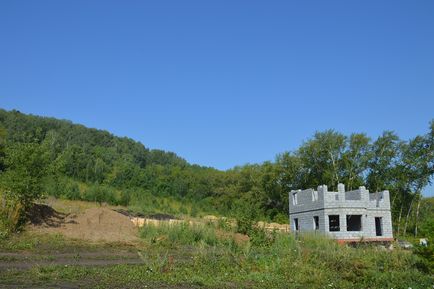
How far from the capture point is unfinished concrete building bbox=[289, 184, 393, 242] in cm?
3269

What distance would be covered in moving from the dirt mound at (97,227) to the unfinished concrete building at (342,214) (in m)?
14.1

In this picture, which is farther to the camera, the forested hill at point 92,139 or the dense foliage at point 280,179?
the forested hill at point 92,139

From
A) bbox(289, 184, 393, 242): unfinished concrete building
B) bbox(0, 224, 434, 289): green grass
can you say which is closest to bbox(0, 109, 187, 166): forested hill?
bbox(289, 184, 393, 242): unfinished concrete building

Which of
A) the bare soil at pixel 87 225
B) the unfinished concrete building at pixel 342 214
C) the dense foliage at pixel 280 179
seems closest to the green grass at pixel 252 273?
the bare soil at pixel 87 225

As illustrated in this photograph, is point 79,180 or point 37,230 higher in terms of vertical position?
point 79,180

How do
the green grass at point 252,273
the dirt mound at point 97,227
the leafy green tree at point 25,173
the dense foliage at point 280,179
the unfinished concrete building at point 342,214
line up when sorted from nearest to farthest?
the green grass at point 252,273
the leafy green tree at point 25,173
the dirt mound at point 97,227
the unfinished concrete building at point 342,214
the dense foliage at point 280,179

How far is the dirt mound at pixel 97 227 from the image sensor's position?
2180cm

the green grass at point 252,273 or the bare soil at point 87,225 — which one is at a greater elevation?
the bare soil at point 87,225

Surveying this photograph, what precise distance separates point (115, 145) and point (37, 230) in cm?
8274

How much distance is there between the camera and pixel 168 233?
2384 centimetres

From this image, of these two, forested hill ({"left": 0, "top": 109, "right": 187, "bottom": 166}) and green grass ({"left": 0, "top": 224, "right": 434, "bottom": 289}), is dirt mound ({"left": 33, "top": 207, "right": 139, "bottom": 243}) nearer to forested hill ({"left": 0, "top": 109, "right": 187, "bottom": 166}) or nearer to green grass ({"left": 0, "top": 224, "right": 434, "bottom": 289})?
green grass ({"left": 0, "top": 224, "right": 434, "bottom": 289})

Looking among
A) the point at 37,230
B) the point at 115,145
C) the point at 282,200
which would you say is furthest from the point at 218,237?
the point at 115,145

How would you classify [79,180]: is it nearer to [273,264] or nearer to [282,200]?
[282,200]

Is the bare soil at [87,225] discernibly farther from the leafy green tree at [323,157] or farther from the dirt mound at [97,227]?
the leafy green tree at [323,157]
